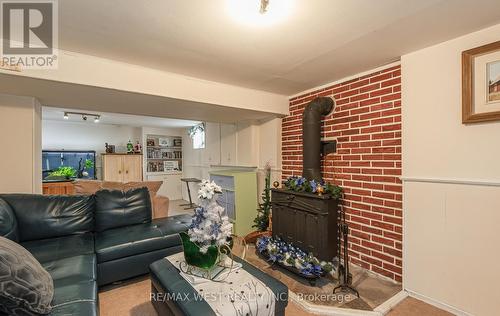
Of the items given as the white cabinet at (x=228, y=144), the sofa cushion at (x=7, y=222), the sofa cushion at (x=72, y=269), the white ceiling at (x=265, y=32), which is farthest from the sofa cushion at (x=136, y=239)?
the white cabinet at (x=228, y=144)

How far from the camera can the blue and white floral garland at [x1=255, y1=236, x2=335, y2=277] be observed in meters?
2.22

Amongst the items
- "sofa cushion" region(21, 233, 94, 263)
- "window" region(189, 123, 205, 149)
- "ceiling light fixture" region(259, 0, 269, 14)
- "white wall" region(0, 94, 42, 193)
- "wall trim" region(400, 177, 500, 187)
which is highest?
"ceiling light fixture" region(259, 0, 269, 14)

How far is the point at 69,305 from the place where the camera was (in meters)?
1.25

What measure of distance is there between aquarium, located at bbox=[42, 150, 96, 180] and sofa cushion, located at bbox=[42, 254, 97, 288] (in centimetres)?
447

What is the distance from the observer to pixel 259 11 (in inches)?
57.4

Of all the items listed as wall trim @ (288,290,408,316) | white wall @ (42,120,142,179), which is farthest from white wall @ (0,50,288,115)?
white wall @ (42,120,142,179)

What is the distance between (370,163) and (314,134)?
689 millimetres

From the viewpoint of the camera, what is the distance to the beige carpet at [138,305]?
6.02 ft

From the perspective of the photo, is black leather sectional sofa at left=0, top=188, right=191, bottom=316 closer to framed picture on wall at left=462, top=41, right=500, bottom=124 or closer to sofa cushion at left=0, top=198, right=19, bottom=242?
sofa cushion at left=0, top=198, right=19, bottom=242

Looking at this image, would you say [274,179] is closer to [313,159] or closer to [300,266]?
[313,159]

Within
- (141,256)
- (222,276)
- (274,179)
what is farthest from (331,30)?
(141,256)

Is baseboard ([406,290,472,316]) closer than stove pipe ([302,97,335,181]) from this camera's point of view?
Yes

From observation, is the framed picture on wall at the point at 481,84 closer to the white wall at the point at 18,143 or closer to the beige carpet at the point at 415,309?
the beige carpet at the point at 415,309

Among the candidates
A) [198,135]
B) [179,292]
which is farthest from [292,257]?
[198,135]
